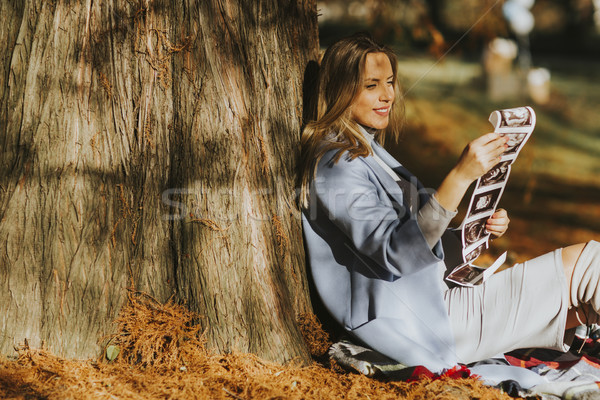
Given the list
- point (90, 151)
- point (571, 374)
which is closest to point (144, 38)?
point (90, 151)

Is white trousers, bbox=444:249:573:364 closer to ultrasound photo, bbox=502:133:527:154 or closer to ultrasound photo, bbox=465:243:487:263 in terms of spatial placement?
ultrasound photo, bbox=465:243:487:263

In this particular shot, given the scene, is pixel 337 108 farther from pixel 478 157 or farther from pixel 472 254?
pixel 472 254

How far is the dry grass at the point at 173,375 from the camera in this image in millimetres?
2309

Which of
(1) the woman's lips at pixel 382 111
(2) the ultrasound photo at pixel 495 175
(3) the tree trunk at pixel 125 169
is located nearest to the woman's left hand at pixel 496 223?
(2) the ultrasound photo at pixel 495 175

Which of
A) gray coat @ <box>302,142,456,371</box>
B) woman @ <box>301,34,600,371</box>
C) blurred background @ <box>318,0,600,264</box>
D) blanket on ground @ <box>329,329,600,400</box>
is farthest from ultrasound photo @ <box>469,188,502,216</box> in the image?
blurred background @ <box>318,0,600,264</box>

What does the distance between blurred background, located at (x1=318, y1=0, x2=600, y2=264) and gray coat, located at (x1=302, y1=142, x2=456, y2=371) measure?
16.2 ft

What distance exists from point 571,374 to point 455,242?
0.78m

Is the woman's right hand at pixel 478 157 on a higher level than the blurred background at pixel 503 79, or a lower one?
lower

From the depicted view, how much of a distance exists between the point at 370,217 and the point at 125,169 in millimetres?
1046

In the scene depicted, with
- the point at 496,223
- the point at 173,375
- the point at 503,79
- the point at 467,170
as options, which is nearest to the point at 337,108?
the point at 467,170

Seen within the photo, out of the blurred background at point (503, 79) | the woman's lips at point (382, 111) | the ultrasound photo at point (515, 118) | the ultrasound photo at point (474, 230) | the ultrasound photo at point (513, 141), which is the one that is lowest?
the ultrasound photo at point (474, 230)

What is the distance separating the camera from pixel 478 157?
2.44 metres

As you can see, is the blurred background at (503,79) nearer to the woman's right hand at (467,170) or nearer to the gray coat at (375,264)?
the gray coat at (375,264)

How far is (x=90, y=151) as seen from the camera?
2.49 meters
